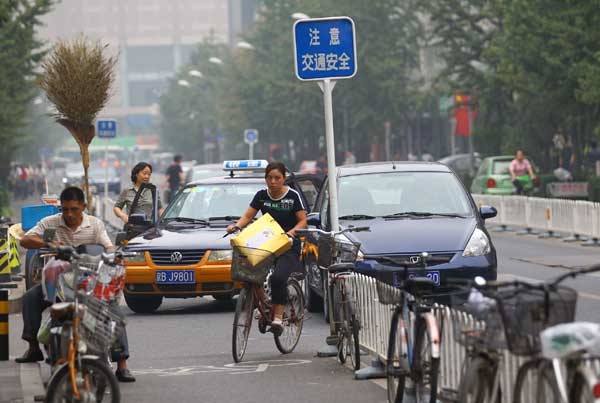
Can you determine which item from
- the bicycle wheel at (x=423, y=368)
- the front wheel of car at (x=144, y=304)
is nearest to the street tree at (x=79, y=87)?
the front wheel of car at (x=144, y=304)

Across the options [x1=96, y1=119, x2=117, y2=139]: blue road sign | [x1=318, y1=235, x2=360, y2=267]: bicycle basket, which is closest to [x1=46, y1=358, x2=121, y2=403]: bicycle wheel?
[x1=318, y1=235, x2=360, y2=267]: bicycle basket

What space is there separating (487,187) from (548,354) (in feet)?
121

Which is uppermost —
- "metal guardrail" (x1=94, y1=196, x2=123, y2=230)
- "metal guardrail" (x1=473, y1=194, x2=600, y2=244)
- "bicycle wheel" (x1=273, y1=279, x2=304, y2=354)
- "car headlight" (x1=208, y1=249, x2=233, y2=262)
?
"car headlight" (x1=208, y1=249, x2=233, y2=262)

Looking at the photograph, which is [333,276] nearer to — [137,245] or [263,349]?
[263,349]

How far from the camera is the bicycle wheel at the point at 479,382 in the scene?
7.82 m

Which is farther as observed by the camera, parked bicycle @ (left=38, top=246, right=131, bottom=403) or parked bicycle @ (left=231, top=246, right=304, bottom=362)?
parked bicycle @ (left=231, top=246, right=304, bottom=362)

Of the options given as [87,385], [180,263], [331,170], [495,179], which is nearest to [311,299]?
[180,263]

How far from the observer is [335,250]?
1273 cm

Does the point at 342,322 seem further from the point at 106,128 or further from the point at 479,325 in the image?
the point at 106,128

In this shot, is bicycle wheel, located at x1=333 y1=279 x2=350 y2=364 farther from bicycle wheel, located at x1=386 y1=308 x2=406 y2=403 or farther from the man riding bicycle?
the man riding bicycle

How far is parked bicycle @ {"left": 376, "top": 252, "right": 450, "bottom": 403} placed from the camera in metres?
8.95

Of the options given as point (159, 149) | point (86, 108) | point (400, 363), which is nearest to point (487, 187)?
point (86, 108)

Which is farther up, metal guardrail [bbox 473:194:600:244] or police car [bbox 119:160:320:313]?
police car [bbox 119:160:320:313]

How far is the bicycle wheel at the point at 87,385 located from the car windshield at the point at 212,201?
964 centimetres
